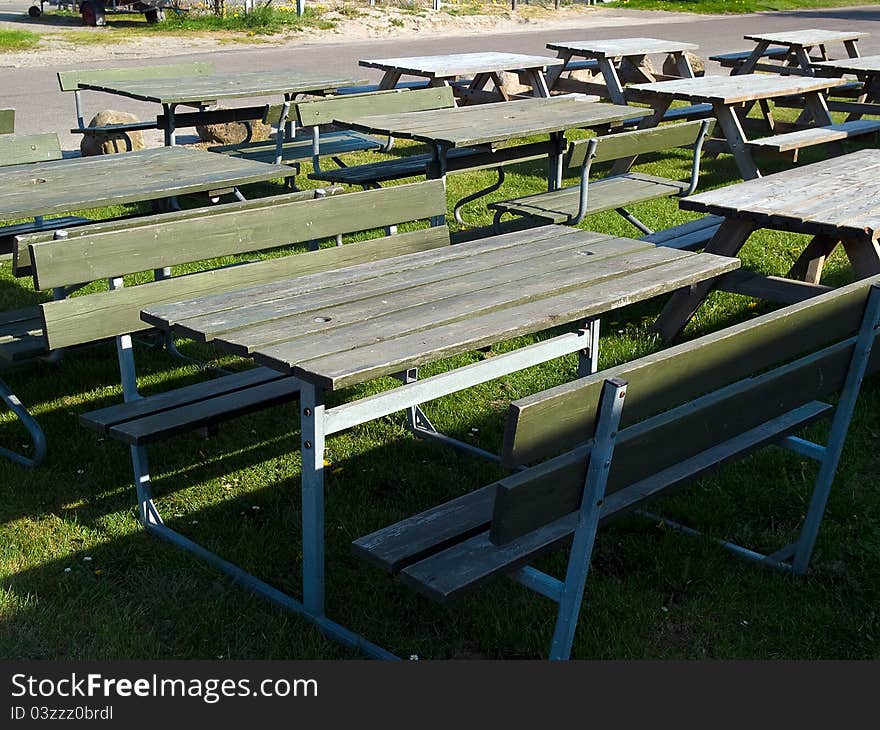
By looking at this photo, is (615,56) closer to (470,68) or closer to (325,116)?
(470,68)

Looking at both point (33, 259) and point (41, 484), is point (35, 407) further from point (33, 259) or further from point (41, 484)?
point (33, 259)

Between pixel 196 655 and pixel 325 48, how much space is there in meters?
15.1

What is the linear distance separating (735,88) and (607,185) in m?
1.84

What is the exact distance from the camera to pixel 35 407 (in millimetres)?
4480

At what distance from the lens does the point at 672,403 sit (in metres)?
2.62

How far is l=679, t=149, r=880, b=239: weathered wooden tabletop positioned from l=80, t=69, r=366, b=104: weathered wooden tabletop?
3520 mm

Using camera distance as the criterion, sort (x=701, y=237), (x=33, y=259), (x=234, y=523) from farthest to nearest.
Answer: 1. (x=701, y=237)
2. (x=234, y=523)
3. (x=33, y=259)

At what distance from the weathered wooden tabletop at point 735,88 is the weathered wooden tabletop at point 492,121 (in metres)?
0.50

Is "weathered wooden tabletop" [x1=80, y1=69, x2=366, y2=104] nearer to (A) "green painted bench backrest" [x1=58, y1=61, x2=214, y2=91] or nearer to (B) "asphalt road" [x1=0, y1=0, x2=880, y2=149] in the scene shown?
(A) "green painted bench backrest" [x1=58, y1=61, x2=214, y2=91]

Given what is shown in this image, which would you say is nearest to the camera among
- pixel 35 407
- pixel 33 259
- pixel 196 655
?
pixel 196 655

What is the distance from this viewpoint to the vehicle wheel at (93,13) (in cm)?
1948

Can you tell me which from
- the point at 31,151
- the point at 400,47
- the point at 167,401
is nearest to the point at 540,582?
the point at 167,401

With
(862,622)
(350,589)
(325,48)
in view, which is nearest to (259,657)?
(350,589)

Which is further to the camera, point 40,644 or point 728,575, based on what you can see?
point 728,575
